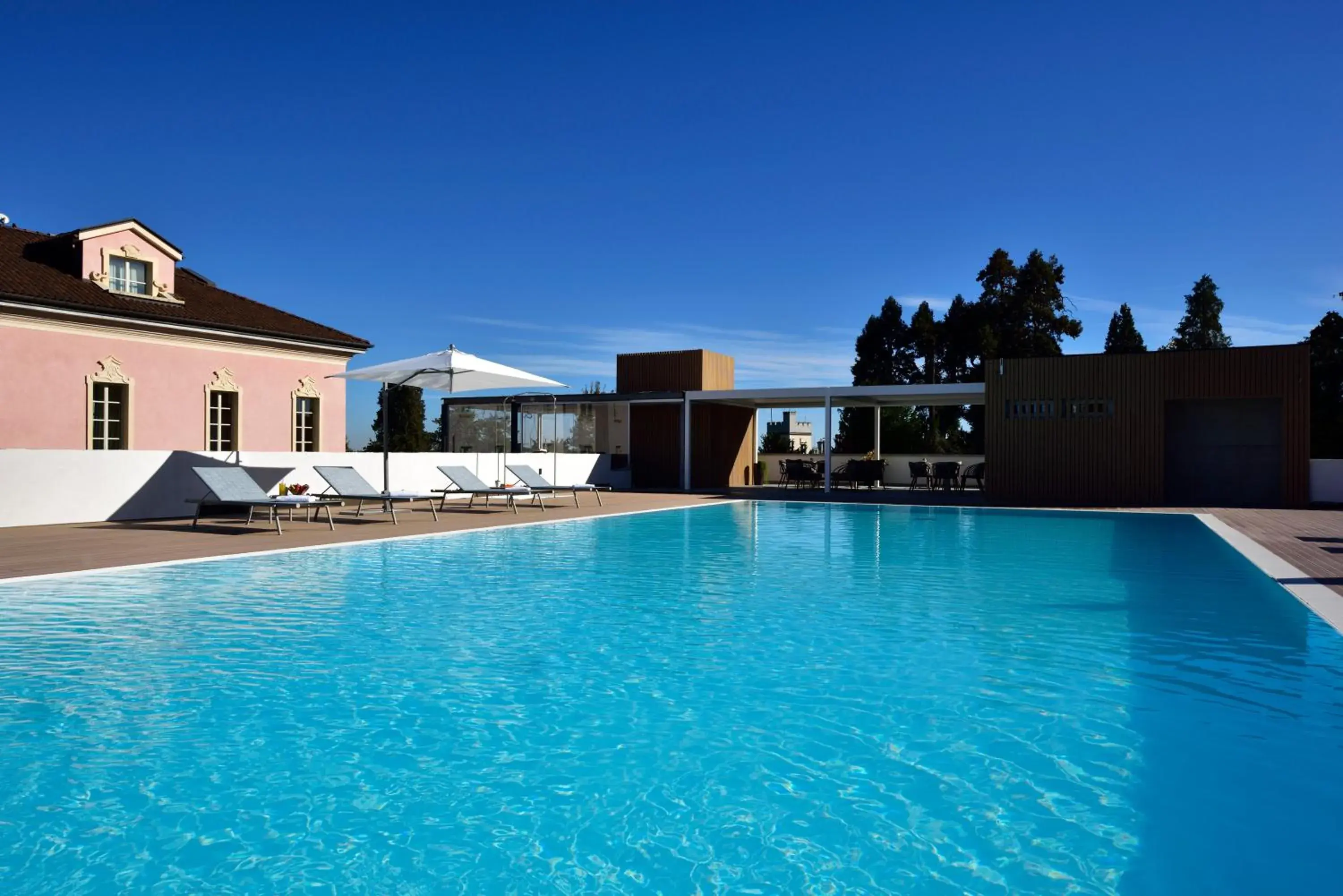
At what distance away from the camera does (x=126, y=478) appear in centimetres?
1342

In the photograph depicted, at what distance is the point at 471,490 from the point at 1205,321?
139ft

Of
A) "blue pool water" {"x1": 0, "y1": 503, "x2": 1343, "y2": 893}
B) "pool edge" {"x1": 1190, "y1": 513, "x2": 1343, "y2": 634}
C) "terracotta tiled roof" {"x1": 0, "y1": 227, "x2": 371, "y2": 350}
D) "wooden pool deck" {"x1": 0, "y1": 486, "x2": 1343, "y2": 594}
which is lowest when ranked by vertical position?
"blue pool water" {"x1": 0, "y1": 503, "x2": 1343, "y2": 893}

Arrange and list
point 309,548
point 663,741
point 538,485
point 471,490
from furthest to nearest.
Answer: point 538,485, point 471,490, point 309,548, point 663,741

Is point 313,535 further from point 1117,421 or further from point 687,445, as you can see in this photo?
point 1117,421

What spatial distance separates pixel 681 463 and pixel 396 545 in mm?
14664

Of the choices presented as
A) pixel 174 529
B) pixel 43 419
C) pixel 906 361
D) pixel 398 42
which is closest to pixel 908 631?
pixel 174 529

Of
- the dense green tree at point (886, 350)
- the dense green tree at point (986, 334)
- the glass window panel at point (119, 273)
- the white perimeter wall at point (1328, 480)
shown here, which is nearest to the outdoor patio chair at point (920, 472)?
the dense green tree at point (986, 334)

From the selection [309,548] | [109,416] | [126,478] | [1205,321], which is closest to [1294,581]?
[309,548]

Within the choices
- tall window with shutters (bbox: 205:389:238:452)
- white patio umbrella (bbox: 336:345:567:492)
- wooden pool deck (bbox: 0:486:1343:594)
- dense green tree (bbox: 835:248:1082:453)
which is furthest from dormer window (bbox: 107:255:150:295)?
dense green tree (bbox: 835:248:1082:453)

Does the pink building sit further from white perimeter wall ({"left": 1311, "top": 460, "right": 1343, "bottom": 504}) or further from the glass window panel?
white perimeter wall ({"left": 1311, "top": 460, "right": 1343, "bottom": 504})

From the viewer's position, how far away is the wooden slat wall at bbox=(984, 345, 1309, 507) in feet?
57.7

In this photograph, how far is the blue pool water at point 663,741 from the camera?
8.77 ft

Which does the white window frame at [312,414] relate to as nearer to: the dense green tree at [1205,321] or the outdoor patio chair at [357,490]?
the outdoor patio chair at [357,490]

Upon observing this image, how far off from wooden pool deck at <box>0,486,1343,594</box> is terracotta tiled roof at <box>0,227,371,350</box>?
19.3 ft
